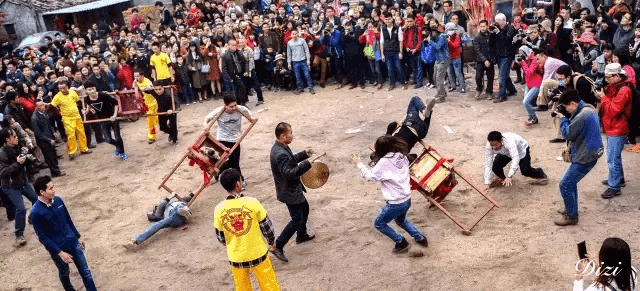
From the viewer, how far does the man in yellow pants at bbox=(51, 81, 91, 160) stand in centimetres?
1213

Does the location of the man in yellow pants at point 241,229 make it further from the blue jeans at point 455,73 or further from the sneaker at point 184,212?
the blue jeans at point 455,73

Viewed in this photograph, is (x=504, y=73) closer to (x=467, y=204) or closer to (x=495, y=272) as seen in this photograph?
(x=467, y=204)

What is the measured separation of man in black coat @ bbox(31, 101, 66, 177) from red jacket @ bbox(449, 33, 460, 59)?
8215mm

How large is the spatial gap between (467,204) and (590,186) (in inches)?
66.1

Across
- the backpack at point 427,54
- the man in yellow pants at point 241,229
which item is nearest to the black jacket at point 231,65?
the backpack at point 427,54

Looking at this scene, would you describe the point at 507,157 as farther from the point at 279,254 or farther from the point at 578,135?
the point at 279,254

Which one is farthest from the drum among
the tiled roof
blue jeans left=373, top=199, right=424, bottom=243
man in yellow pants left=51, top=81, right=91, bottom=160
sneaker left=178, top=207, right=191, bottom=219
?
the tiled roof

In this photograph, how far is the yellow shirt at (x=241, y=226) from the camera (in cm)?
572

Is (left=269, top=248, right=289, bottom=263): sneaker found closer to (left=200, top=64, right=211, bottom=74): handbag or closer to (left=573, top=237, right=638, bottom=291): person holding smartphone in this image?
(left=573, top=237, right=638, bottom=291): person holding smartphone

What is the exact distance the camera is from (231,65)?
556 inches

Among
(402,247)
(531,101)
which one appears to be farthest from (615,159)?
(531,101)

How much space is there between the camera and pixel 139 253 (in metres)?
8.30

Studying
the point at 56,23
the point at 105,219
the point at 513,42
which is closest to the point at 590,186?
the point at 513,42

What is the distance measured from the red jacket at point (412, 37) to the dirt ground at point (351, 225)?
7.23ft
